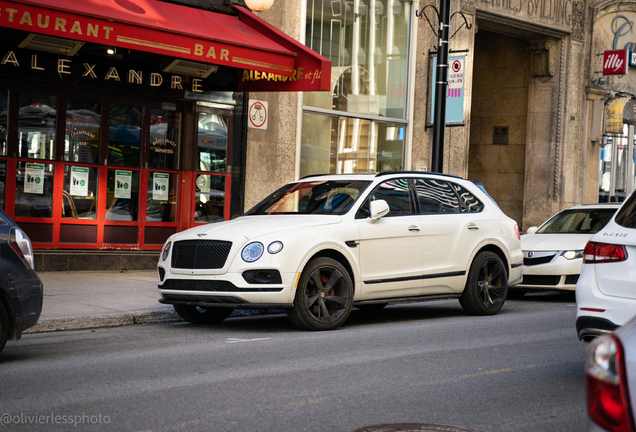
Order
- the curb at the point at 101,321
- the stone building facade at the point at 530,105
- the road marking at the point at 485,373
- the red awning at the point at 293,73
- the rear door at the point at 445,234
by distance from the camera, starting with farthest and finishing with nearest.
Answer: the stone building facade at the point at 530,105
the red awning at the point at 293,73
the rear door at the point at 445,234
the curb at the point at 101,321
the road marking at the point at 485,373

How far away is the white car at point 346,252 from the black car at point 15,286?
2048 mm

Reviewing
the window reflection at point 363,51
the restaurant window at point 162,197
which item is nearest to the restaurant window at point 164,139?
the restaurant window at point 162,197

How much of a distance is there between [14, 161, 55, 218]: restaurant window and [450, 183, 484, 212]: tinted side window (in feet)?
23.5

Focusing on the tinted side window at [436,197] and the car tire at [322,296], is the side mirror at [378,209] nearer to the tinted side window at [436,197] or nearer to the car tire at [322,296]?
the car tire at [322,296]

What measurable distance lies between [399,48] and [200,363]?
13.9 m

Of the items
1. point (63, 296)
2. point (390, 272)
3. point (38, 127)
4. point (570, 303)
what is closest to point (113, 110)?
point (38, 127)

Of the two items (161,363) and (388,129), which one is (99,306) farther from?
(388,129)

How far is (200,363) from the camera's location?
6609 mm

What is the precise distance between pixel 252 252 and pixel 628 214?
3.80 metres

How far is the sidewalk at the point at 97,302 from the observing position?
8.85 m

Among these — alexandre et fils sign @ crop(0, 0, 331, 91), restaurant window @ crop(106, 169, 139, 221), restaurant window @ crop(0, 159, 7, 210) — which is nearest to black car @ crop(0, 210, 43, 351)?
alexandre et fils sign @ crop(0, 0, 331, 91)

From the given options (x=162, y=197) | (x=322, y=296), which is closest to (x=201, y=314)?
(x=322, y=296)

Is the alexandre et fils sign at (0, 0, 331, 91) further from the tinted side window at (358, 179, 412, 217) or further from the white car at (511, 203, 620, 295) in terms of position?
the white car at (511, 203, 620, 295)

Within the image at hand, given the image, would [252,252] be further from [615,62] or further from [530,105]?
[615,62]
